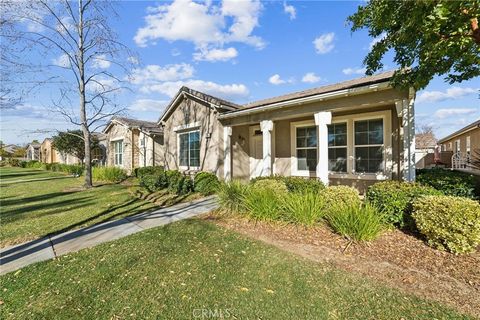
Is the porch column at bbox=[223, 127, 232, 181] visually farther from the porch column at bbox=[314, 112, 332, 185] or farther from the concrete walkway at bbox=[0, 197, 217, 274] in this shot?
the porch column at bbox=[314, 112, 332, 185]

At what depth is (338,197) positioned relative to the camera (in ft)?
21.2

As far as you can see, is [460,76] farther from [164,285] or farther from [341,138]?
[164,285]

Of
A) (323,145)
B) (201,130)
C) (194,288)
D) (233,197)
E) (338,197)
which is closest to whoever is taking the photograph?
(194,288)

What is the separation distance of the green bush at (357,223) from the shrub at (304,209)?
453 millimetres

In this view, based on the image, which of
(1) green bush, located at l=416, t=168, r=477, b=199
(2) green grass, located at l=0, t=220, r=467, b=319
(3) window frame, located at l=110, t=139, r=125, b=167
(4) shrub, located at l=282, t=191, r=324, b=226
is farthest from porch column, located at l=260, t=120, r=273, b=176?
(3) window frame, located at l=110, t=139, r=125, b=167

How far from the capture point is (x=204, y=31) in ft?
38.4

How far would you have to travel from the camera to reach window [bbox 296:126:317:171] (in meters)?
10.8

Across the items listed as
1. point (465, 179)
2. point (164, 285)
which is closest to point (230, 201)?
point (164, 285)

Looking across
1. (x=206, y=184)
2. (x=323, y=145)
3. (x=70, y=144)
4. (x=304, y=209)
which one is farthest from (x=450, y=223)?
(x=70, y=144)

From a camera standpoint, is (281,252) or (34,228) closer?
(281,252)

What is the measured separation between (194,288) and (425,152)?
1346 inches

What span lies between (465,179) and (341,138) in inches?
163

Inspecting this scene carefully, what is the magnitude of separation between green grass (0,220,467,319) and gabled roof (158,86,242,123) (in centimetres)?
775

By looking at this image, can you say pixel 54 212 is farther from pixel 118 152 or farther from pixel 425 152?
pixel 425 152
